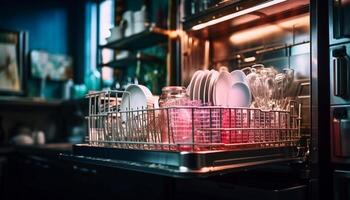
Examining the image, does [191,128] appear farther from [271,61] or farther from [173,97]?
[271,61]

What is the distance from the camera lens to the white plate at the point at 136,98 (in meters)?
1.02

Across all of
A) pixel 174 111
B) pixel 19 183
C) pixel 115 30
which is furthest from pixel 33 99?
pixel 174 111

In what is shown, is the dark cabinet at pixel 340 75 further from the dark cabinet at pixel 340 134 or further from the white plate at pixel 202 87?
the white plate at pixel 202 87

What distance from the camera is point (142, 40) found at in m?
2.09

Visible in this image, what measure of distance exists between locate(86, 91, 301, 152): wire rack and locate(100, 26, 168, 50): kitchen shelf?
90 cm

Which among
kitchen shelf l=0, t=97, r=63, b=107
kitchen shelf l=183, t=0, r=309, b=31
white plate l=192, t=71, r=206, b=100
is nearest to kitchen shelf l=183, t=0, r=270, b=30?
kitchen shelf l=183, t=0, r=309, b=31

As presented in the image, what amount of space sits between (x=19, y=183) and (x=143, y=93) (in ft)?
6.40

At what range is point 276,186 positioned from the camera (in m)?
0.97

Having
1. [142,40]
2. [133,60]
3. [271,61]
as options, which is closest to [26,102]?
[133,60]

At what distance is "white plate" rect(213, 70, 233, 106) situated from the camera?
1009 millimetres

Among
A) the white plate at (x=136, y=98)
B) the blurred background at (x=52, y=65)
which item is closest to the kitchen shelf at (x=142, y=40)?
the blurred background at (x=52, y=65)

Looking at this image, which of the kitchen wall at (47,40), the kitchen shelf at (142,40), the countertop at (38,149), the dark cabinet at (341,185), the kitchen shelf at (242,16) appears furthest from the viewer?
the kitchen wall at (47,40)

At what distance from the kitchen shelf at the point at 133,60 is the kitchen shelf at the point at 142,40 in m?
0.08

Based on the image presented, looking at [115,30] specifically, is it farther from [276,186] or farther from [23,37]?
[276,186]
